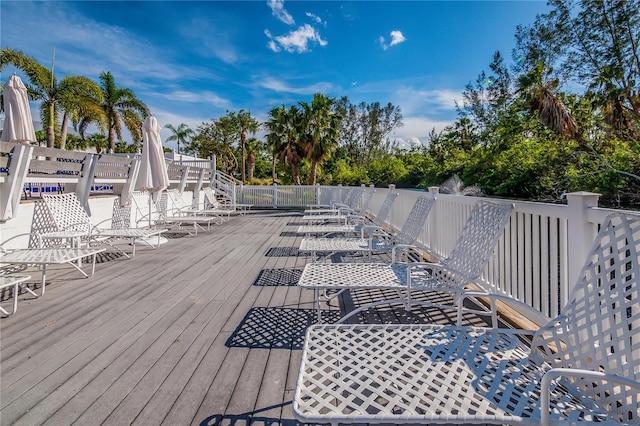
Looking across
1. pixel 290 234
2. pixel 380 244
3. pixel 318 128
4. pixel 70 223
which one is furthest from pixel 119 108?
pixel 380 244

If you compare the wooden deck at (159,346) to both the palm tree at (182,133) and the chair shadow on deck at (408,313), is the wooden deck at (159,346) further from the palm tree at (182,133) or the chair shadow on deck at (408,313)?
the palm tree at (182,133)

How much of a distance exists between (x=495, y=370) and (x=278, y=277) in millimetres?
3147

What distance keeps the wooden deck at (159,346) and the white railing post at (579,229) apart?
116 centimetres

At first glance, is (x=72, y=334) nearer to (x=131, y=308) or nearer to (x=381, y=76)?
(x=131, y=308)

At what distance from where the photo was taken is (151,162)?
673 cm

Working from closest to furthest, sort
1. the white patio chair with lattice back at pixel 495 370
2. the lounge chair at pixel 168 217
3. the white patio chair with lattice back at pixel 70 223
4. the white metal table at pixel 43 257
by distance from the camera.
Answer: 1. the white patio chair with lattice back at pixel 495 370
2. the white metal table at pixel 43 257
3. the white patio chair with lattice back at pixel 70 223
4. the lounge chair at pixel 168 217

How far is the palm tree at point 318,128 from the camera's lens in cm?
1927

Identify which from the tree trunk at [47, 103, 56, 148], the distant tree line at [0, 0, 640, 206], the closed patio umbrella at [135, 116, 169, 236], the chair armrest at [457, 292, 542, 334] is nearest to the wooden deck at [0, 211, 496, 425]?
the chair armrest at [457, 292, 542, 334]

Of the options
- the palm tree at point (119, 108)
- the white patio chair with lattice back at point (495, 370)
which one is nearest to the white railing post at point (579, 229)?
the white patio chair with lattice back at point (495, 370)

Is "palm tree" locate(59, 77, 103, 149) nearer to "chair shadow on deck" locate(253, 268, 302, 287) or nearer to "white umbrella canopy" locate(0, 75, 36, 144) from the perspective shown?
"white umbrella canopy" locate(0, 75, 36, 144)

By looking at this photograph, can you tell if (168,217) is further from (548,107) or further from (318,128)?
(548,107)

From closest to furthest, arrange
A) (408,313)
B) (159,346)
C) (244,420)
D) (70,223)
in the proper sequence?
(244,420) → (159,346) → (408,313) → (70,223)

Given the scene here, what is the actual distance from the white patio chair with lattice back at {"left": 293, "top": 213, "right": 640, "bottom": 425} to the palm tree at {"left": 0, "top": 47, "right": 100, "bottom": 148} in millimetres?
19625

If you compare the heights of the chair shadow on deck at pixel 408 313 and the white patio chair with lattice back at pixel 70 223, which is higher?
the white patio chair with lattice back at pixel 70 223
